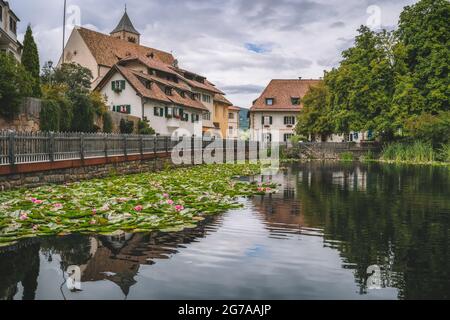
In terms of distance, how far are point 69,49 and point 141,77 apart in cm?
1533

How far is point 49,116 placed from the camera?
22.9 meters

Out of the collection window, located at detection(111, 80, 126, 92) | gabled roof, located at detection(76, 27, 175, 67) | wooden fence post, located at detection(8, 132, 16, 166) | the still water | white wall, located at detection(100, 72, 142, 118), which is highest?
gabled roof, located at detection(76, 27, 175, 67)

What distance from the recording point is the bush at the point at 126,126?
36475 millimetres

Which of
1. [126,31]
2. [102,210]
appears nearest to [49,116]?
[102,210]

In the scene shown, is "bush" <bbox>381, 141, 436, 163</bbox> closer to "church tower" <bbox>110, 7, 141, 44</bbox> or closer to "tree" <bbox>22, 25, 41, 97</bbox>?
"tree" <bbox>22, 25, 41, 97</bbox>

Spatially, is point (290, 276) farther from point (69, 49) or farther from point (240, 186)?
point (69, 49)

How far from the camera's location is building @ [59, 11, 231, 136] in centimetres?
4703

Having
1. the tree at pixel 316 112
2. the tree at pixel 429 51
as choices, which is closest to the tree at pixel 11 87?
the tree at pixel 429 51

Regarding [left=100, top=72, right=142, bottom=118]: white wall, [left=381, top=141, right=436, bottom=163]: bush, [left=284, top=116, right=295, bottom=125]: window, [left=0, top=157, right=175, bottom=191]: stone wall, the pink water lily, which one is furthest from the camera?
[left=284, top=116, right=295, bottom=125]: window

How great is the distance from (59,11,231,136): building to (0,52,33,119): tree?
20.0m

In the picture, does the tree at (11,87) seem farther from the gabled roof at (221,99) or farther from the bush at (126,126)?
the gabled roof at (221,99)

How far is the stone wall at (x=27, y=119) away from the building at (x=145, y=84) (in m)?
18.9

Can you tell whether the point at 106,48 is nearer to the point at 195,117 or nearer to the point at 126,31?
the point at 195,117

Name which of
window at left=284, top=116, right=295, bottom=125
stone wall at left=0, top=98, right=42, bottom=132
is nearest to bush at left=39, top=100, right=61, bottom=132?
stone wall at left=0, top=98, right=42, bottom=132
